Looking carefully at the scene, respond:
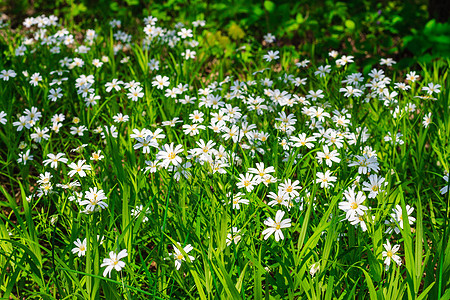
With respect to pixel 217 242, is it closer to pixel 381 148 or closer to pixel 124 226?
pixel 124 226

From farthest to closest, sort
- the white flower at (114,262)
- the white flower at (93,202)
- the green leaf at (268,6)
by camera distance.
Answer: the green leaf at (268,6), the white flower at (93,202), the white flower at (114,262)

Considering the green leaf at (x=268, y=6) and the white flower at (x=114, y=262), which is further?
the green leaf at (x=268, y=6)

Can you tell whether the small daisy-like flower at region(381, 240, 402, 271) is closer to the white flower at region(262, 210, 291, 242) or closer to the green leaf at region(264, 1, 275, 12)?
the white flower at region(262, 210, 291, 242)

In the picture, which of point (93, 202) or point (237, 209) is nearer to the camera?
point (93, 202)

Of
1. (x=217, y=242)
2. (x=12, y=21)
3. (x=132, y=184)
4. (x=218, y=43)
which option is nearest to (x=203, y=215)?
(x=217, y=242)

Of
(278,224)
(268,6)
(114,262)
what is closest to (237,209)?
(278,224)

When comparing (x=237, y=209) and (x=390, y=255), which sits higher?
(x=237, y=209)

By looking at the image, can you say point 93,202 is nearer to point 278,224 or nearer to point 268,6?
point 278,224

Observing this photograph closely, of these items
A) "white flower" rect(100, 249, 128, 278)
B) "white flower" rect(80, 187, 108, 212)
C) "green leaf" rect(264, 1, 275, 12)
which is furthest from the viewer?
"green leaf" rect(264, 1, 275, 12)

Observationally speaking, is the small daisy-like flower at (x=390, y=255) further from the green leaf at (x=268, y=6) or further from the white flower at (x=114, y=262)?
the green leaf at (x=268, y=6)

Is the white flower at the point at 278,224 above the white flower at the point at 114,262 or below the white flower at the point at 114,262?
above

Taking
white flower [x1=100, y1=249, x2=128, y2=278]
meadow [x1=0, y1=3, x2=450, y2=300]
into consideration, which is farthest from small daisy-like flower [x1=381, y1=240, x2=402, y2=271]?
white flower [x1=100, y1=249, x2=128, y2=278]

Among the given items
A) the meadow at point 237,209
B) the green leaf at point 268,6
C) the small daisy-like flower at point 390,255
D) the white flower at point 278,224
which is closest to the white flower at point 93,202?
the meadow at point 237,209

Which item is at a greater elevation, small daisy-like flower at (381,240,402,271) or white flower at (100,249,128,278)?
white flower at (100,249,128,278)
